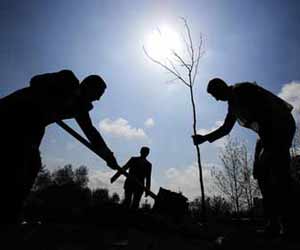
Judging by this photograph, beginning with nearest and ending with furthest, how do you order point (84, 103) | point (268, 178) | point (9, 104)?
1. point (9, 104)
2. point (268, 178)
3. point (84, 103)

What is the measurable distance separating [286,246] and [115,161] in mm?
3052

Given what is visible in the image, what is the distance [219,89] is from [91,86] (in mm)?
2240

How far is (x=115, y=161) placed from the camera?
4.39m

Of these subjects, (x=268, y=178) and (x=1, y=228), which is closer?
(x=1, y=228)

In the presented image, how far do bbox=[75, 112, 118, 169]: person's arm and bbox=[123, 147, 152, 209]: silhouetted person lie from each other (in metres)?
3.07

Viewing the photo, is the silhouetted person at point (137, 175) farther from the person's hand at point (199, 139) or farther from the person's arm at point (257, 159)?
the person's arm at point (257, 159)

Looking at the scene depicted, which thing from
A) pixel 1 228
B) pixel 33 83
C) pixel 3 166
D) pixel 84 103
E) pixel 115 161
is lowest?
pixel 1 228

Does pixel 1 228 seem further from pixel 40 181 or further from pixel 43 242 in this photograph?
pixel 40 181

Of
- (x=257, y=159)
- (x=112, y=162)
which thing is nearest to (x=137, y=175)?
(x=112, y=162)

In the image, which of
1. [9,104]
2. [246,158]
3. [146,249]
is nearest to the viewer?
[146,249]

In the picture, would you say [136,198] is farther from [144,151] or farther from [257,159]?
[257,159]

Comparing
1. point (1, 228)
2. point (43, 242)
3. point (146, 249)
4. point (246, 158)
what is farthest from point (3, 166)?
point (246, 158)

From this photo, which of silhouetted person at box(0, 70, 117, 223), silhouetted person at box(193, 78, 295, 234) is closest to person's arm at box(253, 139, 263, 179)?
silhouetted person at box(193, 78, 295, 234)

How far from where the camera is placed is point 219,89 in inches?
157
